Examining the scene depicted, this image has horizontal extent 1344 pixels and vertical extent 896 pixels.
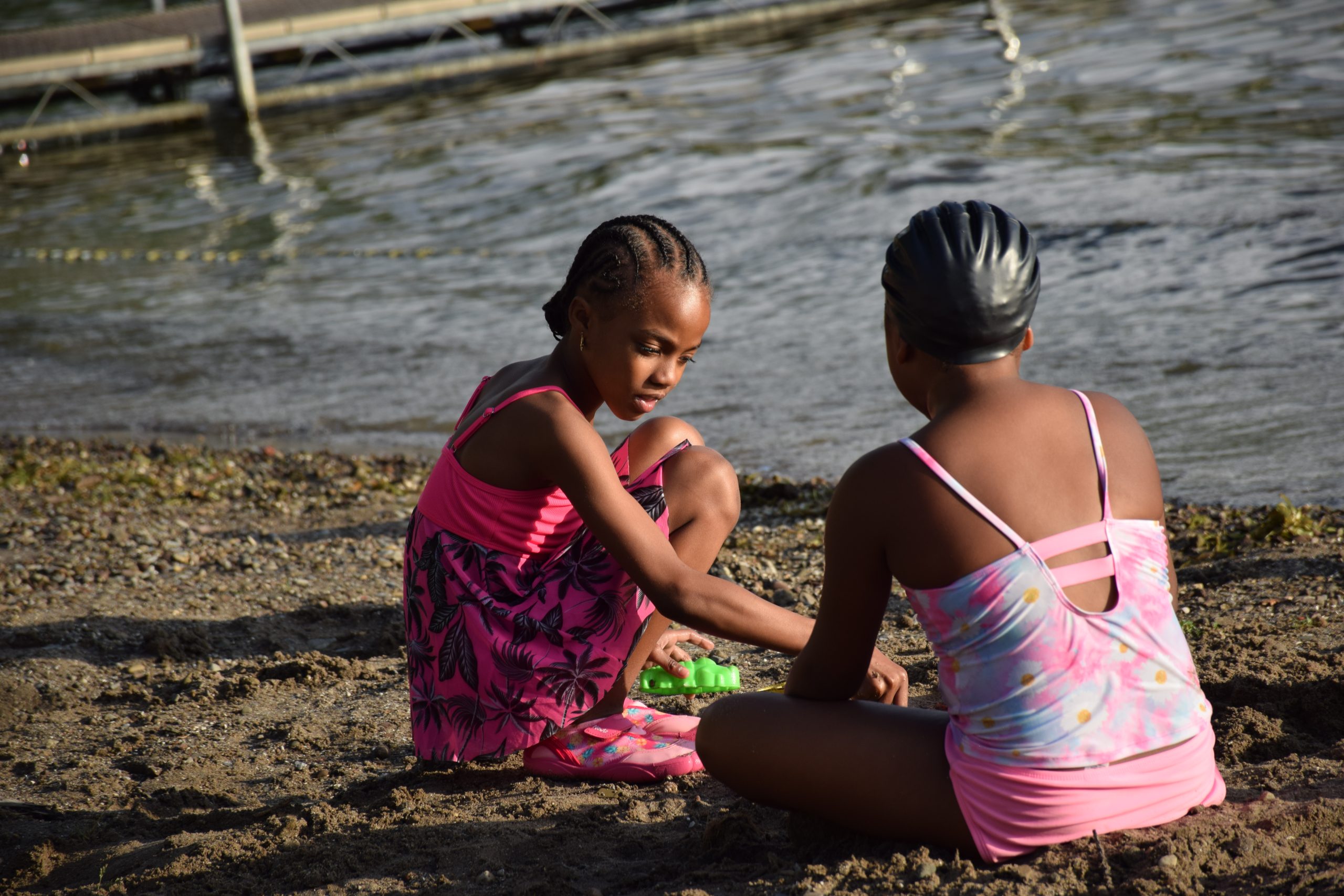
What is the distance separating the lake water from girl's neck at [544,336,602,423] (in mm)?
2813

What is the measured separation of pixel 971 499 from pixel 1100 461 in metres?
0.24

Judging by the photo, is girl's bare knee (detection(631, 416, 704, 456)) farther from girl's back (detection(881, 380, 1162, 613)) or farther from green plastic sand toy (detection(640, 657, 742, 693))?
girl's back (detection(881, 380, 1162, 613))

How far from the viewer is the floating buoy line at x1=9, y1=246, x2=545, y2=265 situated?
11.2 metres

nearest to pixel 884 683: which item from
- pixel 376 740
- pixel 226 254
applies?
pixel 376 740

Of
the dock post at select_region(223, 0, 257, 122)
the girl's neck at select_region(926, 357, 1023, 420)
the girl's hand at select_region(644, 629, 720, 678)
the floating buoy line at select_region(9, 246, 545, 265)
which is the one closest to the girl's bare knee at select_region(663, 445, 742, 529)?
the girl's hand at select_region(644, 629, 720, 678)

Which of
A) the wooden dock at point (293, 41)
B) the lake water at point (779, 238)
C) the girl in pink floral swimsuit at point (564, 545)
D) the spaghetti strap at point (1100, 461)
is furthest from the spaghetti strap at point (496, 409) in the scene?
the wooden dock at point (293, 41)

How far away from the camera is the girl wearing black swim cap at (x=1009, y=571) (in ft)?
5.97

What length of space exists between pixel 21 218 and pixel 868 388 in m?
13.3

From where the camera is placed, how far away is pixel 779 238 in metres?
10.2

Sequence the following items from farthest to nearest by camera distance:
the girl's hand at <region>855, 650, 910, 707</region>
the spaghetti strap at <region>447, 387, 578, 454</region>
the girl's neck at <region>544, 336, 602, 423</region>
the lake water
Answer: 1. the lake water
2. the girl's neck at <region>544, 336, 602, 423</region>
3. the spaghetti strap at <region>447, 387, 578, 454</region>
4. the girl's hand at <region>855, 650, 910, 707</region>

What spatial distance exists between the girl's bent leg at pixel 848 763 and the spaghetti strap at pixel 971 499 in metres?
0.41

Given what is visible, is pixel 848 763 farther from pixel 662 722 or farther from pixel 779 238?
pixel 779 238

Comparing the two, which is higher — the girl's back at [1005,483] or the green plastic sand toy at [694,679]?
the girl's back at [1005,483]

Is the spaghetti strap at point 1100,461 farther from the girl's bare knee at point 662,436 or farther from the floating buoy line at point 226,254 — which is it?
the floating buoy line at point 226,254
